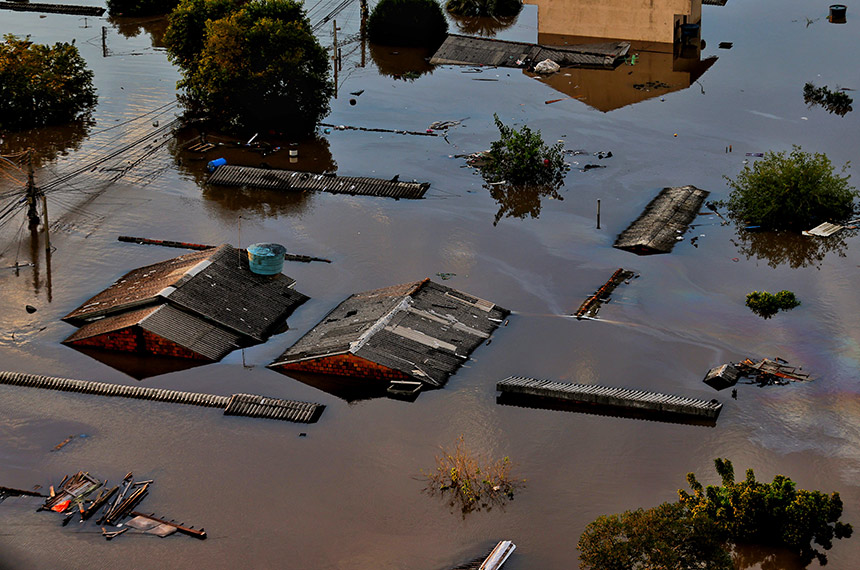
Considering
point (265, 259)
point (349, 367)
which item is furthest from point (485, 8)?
point (349, 367)

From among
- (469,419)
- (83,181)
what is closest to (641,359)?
(469,419)

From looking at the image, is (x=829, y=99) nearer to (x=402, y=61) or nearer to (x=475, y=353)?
(x=402, y=61)

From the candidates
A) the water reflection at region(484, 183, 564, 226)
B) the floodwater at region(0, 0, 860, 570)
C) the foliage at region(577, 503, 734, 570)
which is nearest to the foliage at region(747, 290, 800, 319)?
the floodwater at region(0, 0, 860, 570)

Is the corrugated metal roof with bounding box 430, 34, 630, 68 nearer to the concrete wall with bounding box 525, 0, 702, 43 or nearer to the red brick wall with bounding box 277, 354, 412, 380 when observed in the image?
the concrete wall with bounding box 525, 0, 702, 43

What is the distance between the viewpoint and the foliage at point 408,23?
84000 mm

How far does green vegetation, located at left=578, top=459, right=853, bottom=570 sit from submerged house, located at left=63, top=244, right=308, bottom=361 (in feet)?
58.1

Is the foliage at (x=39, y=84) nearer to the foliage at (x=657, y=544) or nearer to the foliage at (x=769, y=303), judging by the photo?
the foliage at (x=769, y=303)

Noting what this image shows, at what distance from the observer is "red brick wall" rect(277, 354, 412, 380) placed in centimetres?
3791

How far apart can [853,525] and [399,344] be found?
16.3 metres

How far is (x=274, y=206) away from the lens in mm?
55156

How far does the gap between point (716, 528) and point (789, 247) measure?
25450 mm

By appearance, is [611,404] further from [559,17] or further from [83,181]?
[559,17]

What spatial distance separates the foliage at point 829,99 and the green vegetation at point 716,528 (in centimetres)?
4452

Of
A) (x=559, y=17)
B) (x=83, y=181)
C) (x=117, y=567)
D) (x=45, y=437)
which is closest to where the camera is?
(x=117, y=567)
